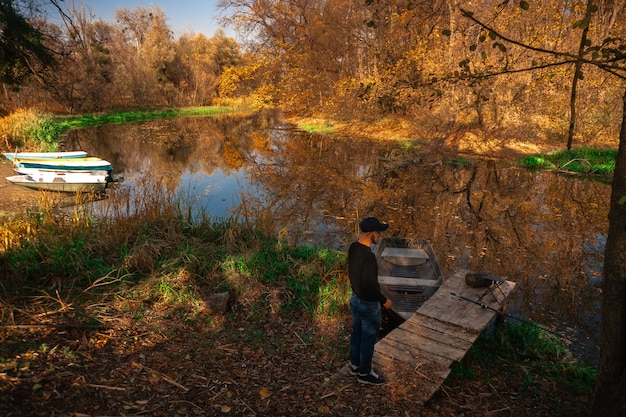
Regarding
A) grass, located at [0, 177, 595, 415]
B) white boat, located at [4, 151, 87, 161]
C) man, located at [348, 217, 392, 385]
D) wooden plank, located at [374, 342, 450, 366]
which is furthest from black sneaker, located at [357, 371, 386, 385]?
white boat, located at [4, 151, 87, 161]

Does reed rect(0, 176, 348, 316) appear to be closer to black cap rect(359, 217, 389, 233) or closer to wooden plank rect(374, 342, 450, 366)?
wooden plank rect(374, 342, 450, 366)

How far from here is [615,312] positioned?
3.68 m

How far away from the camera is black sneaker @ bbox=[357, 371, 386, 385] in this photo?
459 cm

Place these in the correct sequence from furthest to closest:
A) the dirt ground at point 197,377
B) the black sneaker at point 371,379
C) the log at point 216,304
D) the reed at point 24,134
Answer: the reed at point 24,134
the log at point 216,304
the black sneaker at point 371,379
the dirt ground at point 197,377

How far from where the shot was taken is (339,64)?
124ft

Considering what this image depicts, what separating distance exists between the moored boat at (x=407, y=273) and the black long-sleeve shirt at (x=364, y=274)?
2213mm

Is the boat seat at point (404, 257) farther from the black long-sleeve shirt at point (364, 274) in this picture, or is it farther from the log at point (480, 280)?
the black long-sleeve shirt at point (364, 274)

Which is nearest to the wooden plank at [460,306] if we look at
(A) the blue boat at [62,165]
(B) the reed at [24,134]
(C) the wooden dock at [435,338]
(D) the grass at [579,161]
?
(C) the wooden dock at [435,338]

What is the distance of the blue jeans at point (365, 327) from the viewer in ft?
14.5

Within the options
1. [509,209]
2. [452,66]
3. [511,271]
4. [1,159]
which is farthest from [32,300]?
[452,66]

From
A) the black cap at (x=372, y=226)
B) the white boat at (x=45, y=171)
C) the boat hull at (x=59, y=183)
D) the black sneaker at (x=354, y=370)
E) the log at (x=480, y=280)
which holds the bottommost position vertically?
the black sneaker at (x=354, y=370)

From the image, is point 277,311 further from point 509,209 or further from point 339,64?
point 339,64

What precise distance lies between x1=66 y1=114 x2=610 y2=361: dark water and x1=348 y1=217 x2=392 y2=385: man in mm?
3907

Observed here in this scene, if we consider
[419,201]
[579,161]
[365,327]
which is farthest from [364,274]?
[579,161]
